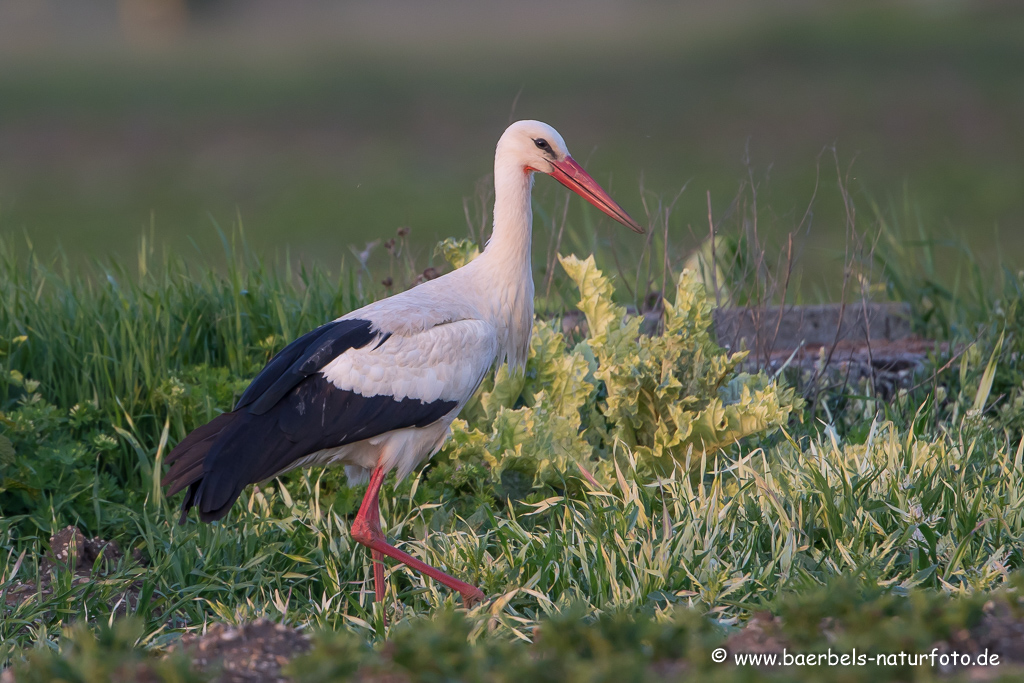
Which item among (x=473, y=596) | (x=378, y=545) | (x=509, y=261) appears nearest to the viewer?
(x=473, y=596)

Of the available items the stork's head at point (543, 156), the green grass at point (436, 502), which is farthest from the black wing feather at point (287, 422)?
the stork's head at point (543, 156)

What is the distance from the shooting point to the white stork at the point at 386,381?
3631 mm

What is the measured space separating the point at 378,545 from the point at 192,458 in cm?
67

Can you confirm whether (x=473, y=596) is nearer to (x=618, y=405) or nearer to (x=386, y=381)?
(x=386, y=381)

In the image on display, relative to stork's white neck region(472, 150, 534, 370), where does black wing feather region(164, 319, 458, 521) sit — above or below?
below

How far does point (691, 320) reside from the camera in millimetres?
4223

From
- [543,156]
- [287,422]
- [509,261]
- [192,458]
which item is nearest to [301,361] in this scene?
[287,422]

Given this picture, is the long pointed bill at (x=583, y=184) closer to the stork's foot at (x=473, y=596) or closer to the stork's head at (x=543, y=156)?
the stork's head at (x=543, y=156)

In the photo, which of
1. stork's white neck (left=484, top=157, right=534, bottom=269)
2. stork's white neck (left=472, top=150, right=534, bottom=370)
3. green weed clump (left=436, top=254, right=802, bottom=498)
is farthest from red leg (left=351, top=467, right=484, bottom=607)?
stork's white neck (left=484, top=157, right=534, bottom=269)

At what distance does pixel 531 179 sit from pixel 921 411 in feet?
5.83

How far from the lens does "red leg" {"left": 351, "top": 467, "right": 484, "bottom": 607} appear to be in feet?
11.4

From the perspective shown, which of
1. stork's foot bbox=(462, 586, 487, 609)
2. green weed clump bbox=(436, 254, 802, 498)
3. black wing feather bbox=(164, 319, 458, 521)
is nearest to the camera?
stork's foot bbox=(462, 586, 487, 609)

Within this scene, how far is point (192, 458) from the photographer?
366cm

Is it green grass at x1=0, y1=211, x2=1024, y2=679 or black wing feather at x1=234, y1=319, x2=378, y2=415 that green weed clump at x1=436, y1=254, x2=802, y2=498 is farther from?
black wing feather at x1=234, y1=319, x2=378, y2=415
